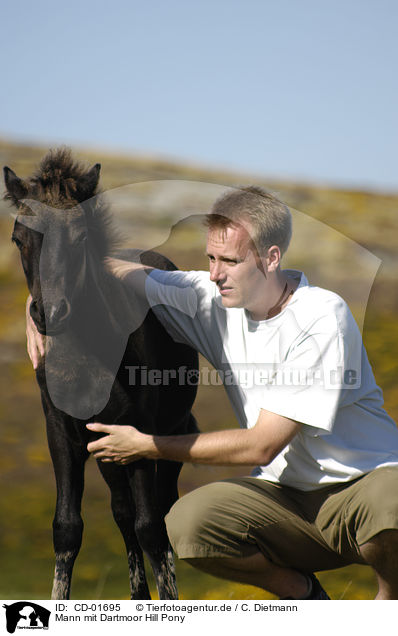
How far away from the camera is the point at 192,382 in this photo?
373 centimetres

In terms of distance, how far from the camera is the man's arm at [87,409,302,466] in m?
2.69

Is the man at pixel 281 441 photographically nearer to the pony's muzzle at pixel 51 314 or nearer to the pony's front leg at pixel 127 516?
the pony's front leg at pixel 127 516

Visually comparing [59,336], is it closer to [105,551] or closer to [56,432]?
[56,432]

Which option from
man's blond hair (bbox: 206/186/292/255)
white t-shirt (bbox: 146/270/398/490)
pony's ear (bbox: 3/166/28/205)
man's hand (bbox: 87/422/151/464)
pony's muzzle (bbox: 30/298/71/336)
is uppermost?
pony's ear (bbox: 3/166/28/205)

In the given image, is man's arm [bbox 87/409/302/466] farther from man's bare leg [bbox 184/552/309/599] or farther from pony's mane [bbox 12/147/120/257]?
pony's mane [bbox 12/147/120/257]

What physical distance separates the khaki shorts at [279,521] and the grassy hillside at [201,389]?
0.74 meters

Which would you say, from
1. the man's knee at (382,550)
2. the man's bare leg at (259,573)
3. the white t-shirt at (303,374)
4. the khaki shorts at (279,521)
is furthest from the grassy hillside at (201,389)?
the man's knee at (382,550)

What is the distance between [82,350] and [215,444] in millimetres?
765

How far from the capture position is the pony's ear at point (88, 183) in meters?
2.82

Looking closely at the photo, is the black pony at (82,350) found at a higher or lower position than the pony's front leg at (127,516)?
higher

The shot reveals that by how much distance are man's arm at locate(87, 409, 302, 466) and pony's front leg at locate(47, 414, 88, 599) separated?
0.25 metres

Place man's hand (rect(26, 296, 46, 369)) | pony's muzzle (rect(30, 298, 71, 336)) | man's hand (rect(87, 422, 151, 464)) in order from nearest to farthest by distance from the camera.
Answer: pony's muzzle (rect(30, 298, 71, 336)), man's hand (rect(87, 422, 151, 464)), man's hand (rect(26, 296, 46, 369))
